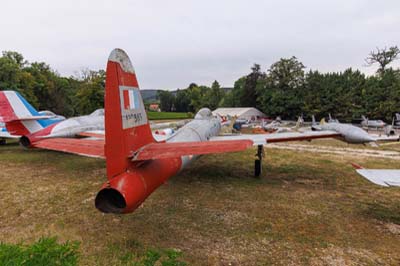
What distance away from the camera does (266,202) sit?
265 inches

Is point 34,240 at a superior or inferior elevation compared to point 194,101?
inferior

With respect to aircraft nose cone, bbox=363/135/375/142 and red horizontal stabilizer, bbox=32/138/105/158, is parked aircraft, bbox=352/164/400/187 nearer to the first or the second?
aircraft nose cone, bbox=363/135/375/142

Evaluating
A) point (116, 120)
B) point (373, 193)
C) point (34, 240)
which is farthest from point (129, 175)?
point (373, 193)

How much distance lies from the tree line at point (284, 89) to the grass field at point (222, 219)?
1218 inches

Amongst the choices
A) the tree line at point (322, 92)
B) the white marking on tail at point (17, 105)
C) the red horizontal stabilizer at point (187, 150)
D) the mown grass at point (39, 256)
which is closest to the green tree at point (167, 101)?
the tree line at point (322, 92)

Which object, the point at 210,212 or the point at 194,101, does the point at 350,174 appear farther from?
the point at 194,101

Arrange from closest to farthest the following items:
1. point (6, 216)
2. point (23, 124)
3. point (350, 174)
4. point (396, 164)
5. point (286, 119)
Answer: point (6, 216)
point (350, 174)
point (396, 164)
point (23, 124)
point (286, 119)

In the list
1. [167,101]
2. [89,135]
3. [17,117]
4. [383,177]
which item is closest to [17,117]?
[17,117]

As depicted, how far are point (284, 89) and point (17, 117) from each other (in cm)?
5598

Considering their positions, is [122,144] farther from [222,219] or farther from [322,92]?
[322,92]

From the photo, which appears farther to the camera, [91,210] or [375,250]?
[91,210]

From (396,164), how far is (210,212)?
403 inches

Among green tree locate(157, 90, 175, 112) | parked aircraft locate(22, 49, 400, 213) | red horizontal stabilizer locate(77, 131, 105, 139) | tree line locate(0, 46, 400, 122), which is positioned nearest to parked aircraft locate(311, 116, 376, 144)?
parked aircraft locate(22, 49, 400, 213)

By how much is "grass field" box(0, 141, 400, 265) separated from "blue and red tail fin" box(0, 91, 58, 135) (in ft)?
11.6
